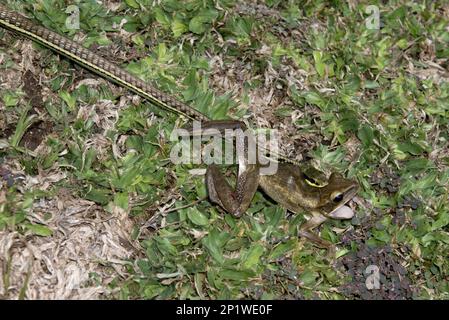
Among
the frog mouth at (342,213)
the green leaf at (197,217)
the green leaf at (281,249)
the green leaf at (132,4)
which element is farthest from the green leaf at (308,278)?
the green leaf at (132,4)

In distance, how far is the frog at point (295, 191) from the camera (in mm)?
4082

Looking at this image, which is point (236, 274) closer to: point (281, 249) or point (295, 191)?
point (281, 249)

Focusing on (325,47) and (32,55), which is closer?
(32,55)

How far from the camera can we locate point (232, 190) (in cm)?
408

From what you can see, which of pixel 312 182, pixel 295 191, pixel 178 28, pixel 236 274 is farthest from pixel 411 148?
pixel 178 28

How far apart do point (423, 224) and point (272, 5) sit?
2.21m

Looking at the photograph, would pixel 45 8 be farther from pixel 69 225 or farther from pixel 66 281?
pixel 66 281

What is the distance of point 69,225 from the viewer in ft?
12.8

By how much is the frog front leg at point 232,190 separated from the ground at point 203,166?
0.14 meters

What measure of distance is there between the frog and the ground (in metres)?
0.09

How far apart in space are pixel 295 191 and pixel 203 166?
0.67 m

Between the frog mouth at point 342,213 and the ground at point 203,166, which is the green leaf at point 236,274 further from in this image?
the frog mouth at point 342,213

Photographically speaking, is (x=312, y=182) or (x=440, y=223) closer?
(x=312, y=182)

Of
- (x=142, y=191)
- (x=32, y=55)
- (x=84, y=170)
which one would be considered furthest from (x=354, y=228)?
(x=32, y=55)
